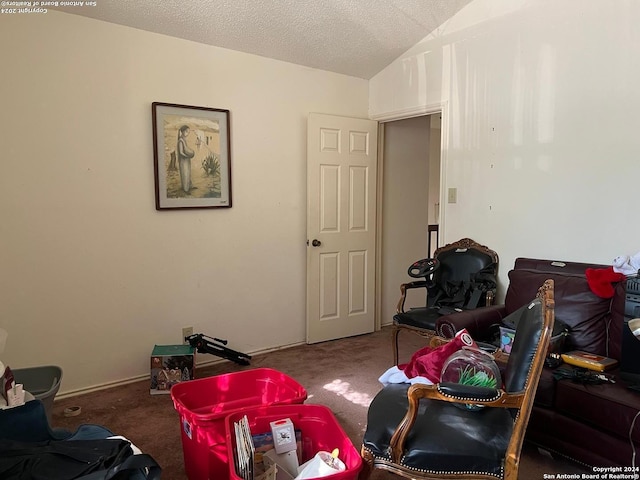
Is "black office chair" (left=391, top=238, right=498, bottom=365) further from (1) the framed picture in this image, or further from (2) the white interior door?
(1) the framed picture

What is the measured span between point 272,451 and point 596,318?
1867mm

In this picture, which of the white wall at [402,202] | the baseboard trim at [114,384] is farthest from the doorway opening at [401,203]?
the baseboard trim at [114,384]

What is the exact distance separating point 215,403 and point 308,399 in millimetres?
793

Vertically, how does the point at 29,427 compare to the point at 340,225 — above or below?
below

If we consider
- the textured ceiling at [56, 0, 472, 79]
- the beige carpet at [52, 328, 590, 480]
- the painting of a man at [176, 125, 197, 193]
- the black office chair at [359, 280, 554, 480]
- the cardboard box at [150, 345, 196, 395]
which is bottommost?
the beige carpet at [52, 328, 590, 480]

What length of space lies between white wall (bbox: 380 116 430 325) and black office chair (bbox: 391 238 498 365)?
106 centimetres

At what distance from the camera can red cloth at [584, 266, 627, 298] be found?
8.22 ft

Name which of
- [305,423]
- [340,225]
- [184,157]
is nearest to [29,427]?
[305,423]

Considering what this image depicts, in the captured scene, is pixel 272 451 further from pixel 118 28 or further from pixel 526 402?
pixel 118 28

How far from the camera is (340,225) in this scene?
4195mm

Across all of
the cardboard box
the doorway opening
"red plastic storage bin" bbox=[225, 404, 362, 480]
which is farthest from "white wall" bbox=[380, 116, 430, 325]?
"red plastic storage bin" bbox=[225, 404, 362, 480]

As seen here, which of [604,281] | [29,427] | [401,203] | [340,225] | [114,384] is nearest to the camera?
[29,427]

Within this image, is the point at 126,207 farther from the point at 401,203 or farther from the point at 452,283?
the point at 401,203

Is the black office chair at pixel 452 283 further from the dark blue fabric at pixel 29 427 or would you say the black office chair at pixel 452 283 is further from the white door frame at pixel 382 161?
the dark blue fabric at pixel 29 427
